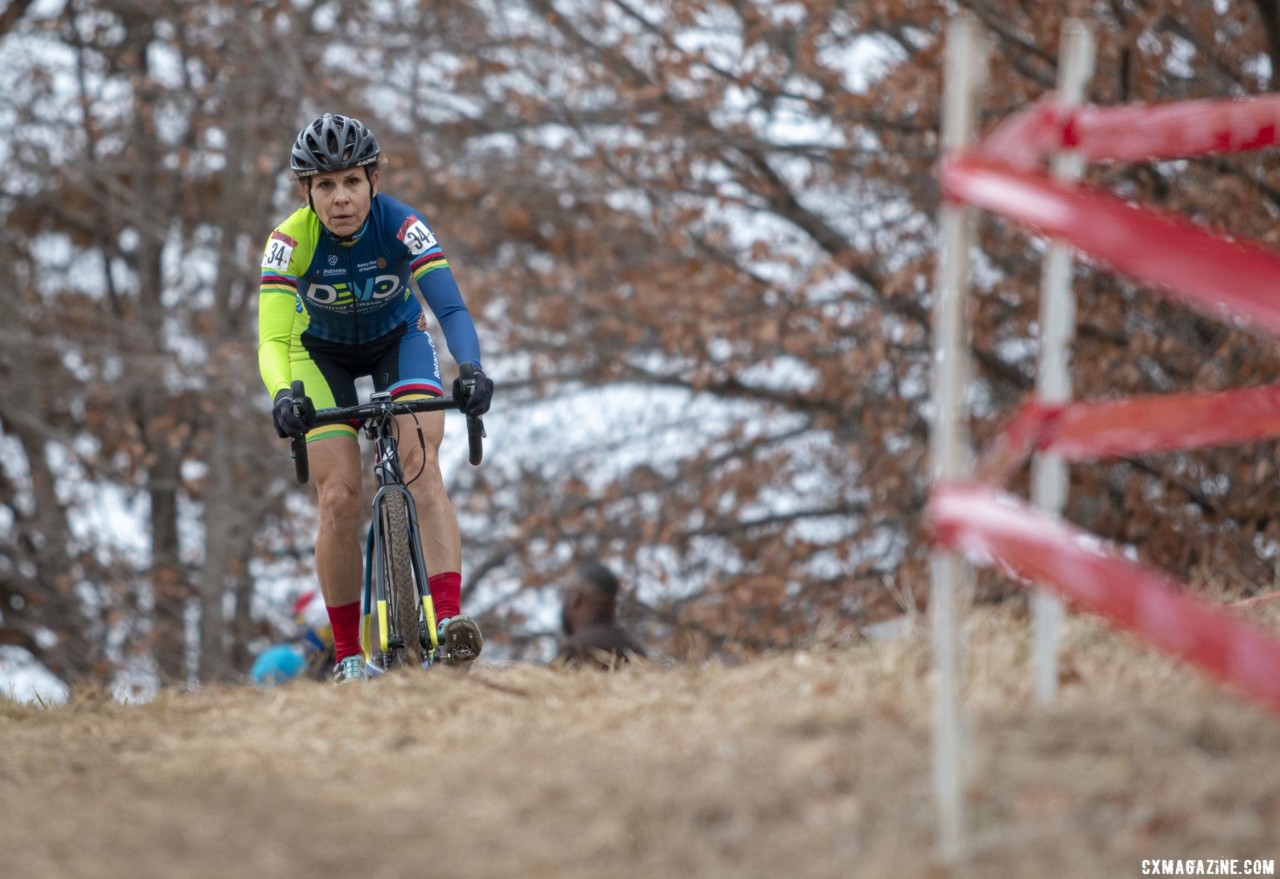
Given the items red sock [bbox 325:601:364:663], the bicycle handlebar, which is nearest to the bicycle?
the bicycle handlebar

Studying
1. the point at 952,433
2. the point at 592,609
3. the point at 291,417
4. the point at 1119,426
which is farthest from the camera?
the point at 592,609

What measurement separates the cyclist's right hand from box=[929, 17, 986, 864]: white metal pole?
11.9 feet

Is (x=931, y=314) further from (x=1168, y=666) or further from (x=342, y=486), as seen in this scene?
(x=1168, y=666)

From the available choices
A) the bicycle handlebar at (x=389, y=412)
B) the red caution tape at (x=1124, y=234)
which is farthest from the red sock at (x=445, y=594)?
the red caution tape at (x=1124, y=234)

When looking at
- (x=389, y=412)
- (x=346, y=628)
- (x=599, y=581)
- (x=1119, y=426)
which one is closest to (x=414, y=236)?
(x=389, y=412)

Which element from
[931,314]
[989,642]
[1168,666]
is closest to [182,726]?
[989,642]

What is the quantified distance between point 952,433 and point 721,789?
3.21ft

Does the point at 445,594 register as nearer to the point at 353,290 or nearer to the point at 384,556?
the point at 384,556

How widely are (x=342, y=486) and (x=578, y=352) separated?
10290mm

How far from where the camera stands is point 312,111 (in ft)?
64.1

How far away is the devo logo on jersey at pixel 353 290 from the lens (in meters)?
7.30

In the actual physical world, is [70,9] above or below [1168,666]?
above

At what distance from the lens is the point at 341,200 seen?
712cm

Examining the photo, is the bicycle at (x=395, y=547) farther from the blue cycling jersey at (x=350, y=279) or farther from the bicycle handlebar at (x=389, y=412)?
the blue cycling jersey at (x=350, y=279)
